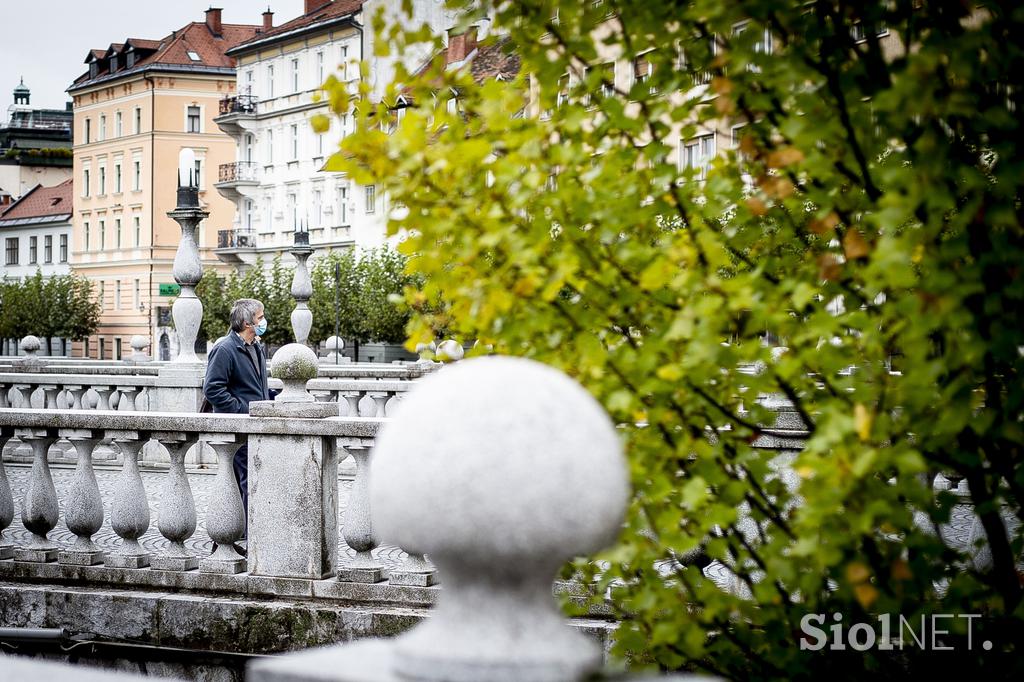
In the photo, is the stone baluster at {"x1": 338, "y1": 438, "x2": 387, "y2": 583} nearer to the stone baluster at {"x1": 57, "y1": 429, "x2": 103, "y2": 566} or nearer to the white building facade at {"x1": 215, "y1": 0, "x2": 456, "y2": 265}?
the stone baluster at {"x1": 57, "y1": 429, "x2": 103, "y2": 566}

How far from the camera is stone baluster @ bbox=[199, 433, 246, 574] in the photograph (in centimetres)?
701

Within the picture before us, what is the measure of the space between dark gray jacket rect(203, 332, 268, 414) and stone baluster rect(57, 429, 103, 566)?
2132 mm

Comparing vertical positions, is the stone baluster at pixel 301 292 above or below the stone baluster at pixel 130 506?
above

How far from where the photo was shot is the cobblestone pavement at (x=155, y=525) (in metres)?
6.84

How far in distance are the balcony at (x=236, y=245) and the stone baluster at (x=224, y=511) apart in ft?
224

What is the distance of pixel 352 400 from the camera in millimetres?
16953

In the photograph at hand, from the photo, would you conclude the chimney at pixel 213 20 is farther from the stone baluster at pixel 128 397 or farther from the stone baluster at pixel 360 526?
the stone baluster at pixel 360 526

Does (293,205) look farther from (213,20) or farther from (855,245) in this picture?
(855,245)

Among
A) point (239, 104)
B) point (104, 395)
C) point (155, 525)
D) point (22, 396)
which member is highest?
point (239, 104)

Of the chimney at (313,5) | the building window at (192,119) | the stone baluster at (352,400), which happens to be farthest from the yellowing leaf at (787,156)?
the building window at (192,119)

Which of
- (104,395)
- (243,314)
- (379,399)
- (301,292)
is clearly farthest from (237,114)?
(243,314)

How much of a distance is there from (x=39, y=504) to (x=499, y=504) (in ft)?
18.3

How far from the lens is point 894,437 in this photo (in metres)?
3.40

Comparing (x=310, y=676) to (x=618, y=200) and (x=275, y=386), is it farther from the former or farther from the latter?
(x=275, y=386)
